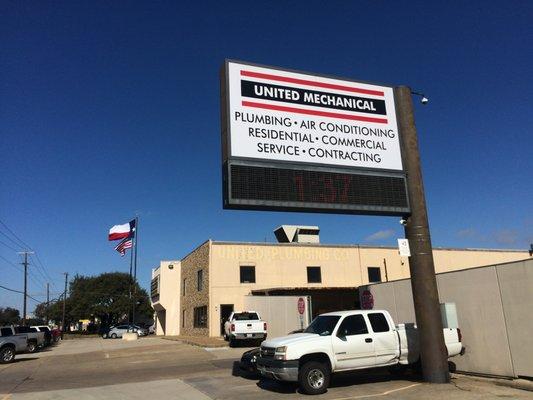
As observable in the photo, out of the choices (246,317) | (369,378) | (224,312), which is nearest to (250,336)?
(246,317)

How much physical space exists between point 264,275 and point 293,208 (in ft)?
83.4

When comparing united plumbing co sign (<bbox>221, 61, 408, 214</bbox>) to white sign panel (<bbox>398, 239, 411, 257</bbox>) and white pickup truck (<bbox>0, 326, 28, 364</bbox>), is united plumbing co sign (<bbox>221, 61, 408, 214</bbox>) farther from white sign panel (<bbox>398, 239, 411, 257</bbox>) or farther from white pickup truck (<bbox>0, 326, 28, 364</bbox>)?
white pickup truck (<bbox>0, 326, 28, 364</bbox>)

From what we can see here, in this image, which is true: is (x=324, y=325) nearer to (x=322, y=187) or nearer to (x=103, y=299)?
(x=322, y=187)

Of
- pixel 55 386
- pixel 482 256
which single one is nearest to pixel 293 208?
pixel 55 386

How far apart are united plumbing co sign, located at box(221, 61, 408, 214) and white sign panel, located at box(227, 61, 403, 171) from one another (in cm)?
3

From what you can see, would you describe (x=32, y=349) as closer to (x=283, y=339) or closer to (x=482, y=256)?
(x=283, y=339)

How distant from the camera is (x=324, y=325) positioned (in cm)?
1233

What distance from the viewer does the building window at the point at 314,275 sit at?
3794 centimetres

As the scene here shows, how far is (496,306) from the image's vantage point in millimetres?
12609

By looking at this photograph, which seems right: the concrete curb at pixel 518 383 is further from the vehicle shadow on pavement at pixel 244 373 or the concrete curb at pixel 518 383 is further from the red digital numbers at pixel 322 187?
the vehicle shadow on pavement at pixel 244 373

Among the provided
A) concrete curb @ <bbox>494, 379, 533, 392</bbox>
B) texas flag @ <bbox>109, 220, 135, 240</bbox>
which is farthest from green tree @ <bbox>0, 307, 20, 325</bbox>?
concrete curb @ <bbox>494, 379, 533, 392</bbox>

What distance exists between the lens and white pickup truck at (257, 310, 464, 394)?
11.2 metres

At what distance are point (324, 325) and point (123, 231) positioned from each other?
3653 cm

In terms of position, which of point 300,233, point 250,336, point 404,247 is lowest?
point 250,336
